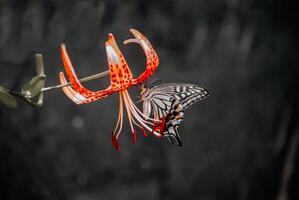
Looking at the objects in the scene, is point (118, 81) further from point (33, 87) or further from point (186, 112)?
point (186, 112)

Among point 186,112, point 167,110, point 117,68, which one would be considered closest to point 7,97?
point 117,68

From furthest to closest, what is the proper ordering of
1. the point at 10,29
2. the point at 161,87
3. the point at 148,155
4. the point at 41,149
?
the point at 148,155, the point at 41,149, the point at 10,29, the point at 161,87

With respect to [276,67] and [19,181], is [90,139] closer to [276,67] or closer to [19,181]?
[19,181]

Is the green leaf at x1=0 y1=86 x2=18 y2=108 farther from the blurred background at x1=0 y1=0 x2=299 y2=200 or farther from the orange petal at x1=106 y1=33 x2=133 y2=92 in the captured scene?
the blurred background at x1=0 y1=0 x2=299 y2=200

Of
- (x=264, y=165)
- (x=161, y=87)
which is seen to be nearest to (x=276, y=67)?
(x=264, y=165)

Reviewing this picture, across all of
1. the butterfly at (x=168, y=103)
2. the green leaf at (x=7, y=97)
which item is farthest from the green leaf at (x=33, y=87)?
the butterfly at (x=168, y=103)

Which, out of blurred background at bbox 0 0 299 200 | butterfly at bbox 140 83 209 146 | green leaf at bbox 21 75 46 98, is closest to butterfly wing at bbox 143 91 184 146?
butterfly at bbox 140 83 209 146
